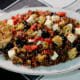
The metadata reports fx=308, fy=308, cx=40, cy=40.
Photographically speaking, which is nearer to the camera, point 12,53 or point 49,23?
point 12,53

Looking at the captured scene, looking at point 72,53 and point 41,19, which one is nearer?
point 72,53

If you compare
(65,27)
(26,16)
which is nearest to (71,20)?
(65,27)

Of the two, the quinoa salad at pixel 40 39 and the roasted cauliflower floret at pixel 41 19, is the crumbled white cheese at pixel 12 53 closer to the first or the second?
the quinoa salad at pixel 40 39

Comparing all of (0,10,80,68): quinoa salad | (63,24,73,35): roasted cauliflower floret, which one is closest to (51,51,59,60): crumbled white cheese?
(0,10,80,68): quinoa salad

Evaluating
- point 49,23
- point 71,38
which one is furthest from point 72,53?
point 49,23

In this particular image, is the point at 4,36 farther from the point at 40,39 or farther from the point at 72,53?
the point at 72,53

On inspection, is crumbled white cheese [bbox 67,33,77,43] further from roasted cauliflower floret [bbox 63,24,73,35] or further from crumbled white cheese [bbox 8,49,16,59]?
crumbled white cheese [bbox 8,49,16,59]

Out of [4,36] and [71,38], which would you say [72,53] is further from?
[4,36]

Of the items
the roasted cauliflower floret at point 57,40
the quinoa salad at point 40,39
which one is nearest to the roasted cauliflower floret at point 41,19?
the quinoa salad at point 40,39

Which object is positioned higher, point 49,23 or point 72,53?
point 49,23
